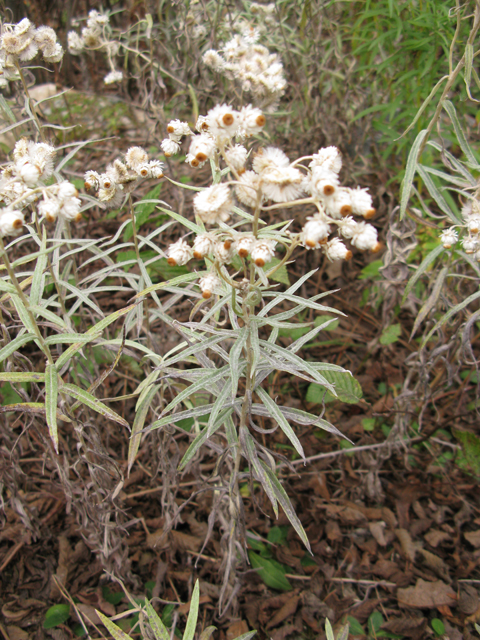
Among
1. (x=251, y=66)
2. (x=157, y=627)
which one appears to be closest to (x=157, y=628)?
(x=157, y=627)

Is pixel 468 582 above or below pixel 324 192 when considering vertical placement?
below

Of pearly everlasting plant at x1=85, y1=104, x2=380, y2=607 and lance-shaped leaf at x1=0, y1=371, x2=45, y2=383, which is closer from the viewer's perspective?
pearly everlasting plant at x1=85, y1=104, x2=380, y2=607

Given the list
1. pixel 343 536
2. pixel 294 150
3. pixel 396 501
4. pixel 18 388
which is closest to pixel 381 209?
pixel 294 150

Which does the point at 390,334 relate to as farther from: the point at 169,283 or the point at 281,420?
the point at 169,283

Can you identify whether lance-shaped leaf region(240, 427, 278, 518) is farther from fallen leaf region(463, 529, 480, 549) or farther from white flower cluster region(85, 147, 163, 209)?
fallen leaf region(463, 529, 480, 549)

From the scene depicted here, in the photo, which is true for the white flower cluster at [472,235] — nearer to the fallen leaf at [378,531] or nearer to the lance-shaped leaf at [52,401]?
the lance-shaped leaf at [52,401]

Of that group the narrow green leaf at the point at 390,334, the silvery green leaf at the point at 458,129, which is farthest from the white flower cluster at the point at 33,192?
the narrow green leaf at the point at 390,334

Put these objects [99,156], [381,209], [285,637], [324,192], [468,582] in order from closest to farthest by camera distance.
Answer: [324,192] → [285,637] → [468,582] → [381,209] → [99,156]

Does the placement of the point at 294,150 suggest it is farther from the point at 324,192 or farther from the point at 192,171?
the point at 324,192

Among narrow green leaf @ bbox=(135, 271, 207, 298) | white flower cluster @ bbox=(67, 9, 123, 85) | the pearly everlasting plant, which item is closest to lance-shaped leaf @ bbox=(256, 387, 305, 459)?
the pearly everlasting plant
